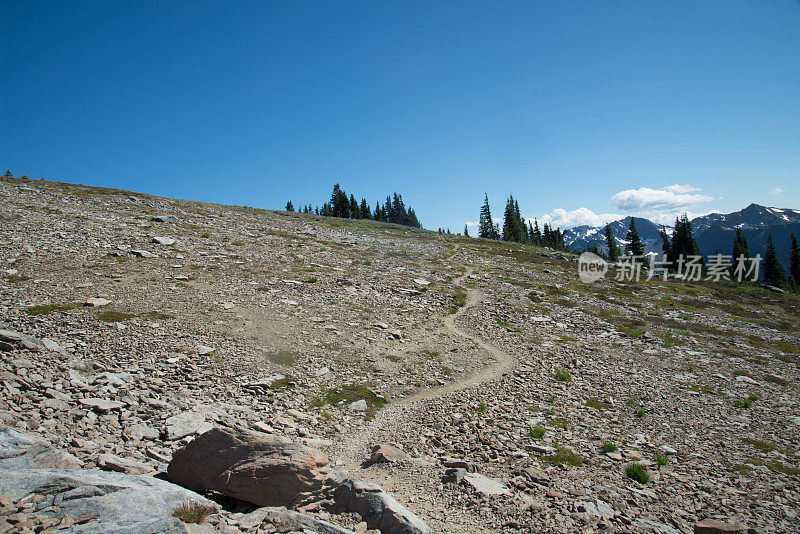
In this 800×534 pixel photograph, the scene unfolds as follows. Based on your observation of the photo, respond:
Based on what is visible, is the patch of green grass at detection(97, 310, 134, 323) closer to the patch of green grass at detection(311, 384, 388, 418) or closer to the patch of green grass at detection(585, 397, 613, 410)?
the patch of green grass at detection(311, 384, 388, 418)

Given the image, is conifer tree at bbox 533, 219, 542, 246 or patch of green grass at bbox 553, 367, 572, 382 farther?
conifer tree at bbox 533, 219, 542, 246

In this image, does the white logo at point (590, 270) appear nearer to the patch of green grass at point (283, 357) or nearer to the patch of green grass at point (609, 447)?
the patch of green grass at point (609, 447)

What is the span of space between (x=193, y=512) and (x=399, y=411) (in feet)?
28.7

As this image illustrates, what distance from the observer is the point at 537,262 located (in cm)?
6688

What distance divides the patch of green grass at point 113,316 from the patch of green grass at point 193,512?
13.8m

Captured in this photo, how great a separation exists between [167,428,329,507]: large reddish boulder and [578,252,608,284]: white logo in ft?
174

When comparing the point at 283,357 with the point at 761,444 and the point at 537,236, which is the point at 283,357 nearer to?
the point at 761,444

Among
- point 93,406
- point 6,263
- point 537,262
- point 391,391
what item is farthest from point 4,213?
point 537,262

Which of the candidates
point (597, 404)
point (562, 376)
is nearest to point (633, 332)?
point (562, 376)

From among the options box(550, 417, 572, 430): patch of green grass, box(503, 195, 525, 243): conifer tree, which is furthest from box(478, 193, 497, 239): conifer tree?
box(550, 417, 572, 430): patch of green grass

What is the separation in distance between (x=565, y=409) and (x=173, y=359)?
1675 centimetres

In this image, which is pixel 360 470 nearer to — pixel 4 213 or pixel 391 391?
pixel 391 391

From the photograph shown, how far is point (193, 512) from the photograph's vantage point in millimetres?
6160

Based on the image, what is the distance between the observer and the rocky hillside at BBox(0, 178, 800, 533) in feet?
25.0
